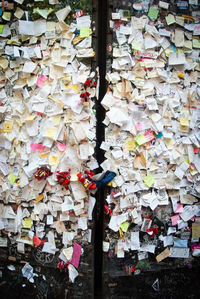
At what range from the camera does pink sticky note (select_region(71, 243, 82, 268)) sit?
94.1 inches

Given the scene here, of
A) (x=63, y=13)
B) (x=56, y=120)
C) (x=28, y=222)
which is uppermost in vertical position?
(x=63, y=13)

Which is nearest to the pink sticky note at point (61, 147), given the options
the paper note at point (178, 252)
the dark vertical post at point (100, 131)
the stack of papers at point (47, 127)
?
the stack of papers at point (47, 127)

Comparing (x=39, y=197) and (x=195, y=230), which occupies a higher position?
(x=39, y=197)

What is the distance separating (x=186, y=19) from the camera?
228 cm

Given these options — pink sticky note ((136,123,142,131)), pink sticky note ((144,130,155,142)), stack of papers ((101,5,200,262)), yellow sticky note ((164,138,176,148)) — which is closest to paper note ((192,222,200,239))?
stack of papers ((101,5,200,262))

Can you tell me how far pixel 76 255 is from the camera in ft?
7.86

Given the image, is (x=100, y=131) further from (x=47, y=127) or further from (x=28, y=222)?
(x=28, y=222)

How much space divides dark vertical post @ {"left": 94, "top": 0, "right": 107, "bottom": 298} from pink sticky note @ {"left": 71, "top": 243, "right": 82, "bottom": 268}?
17 cm

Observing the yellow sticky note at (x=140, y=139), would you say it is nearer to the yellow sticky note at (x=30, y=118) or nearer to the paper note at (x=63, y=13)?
the yellow sticky note at (x=30, y=118)

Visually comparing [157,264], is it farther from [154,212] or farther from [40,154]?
[40,154]

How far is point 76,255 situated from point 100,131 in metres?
1.10

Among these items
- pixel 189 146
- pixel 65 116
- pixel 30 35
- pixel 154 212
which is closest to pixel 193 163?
pixel 189 146

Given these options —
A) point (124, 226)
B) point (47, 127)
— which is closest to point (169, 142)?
point (124, 226)

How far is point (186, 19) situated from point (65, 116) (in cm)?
128
